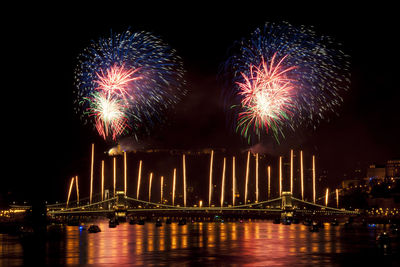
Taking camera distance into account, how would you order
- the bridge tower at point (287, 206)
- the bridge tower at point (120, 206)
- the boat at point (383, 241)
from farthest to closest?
the bridge tower at point (120, 206) < the bridge tower at point (287, 206) < the boat at point (383, 241)

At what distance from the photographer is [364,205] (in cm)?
18950

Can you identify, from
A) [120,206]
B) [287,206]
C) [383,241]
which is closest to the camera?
[383,241]

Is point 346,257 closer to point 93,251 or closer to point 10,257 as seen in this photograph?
point 93,251

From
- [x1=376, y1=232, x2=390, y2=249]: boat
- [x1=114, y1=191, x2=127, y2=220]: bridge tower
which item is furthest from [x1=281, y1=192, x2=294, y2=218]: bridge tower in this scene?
[x1=376, y1=232, x2=390, y2=249]: boat

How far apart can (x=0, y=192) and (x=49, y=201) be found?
154 feet

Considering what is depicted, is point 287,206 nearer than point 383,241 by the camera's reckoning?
No

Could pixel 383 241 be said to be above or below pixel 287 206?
below

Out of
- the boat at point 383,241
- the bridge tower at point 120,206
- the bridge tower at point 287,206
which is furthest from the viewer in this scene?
the bridge tower at point 120,206

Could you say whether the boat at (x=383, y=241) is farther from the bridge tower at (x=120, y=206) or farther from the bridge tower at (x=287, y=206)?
the bridge tower at (x=120, y=206)

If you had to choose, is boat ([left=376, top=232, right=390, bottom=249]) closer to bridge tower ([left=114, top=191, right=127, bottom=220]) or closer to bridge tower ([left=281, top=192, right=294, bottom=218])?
bridge tower ([left=281, top=192, right=294, bottom=218])

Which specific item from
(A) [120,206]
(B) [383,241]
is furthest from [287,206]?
(B) [383,241]

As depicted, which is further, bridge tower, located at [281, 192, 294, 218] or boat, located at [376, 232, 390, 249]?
bridge tower, located at [281, 192, 294, 218]

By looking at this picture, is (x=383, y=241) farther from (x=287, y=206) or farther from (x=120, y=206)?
(x=120, y=206)

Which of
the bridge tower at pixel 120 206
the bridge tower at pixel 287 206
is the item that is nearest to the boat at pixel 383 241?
the bridge tower at pixel 287 206
